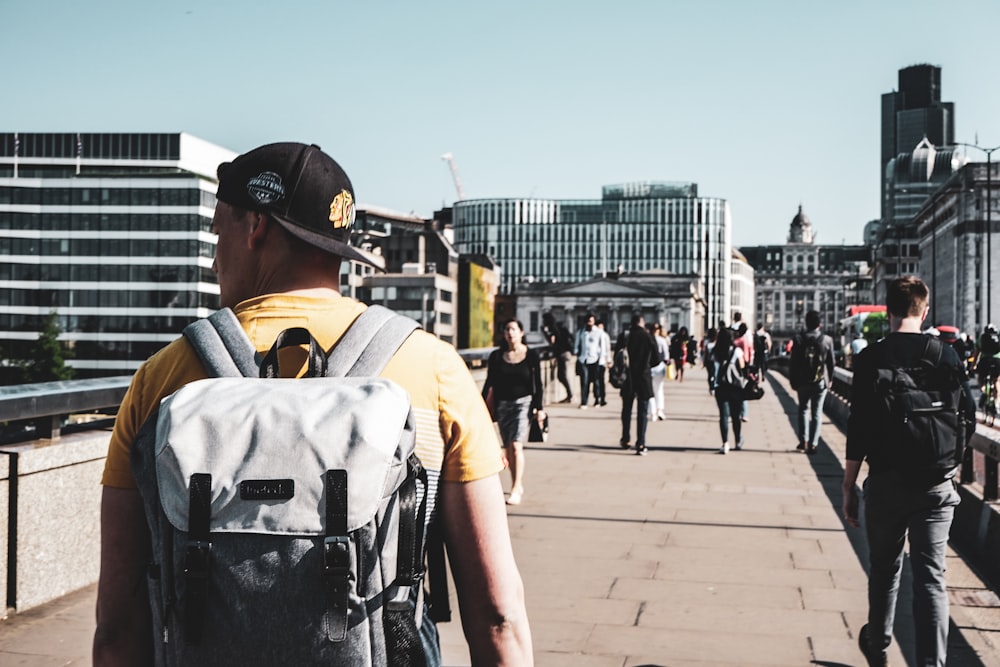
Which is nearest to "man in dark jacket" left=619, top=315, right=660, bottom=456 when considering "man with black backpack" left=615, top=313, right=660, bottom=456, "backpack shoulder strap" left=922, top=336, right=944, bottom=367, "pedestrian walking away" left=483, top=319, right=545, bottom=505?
"man with black backpack" left=615, top=313, right=660, bottom=456

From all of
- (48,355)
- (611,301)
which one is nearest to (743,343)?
(48,355)

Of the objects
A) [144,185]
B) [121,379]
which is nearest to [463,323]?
[144,185]

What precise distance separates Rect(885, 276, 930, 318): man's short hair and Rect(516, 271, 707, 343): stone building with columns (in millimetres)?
135834

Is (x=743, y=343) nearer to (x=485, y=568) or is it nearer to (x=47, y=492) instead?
(x=47, y=492)

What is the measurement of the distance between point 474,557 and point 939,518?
10.5ft

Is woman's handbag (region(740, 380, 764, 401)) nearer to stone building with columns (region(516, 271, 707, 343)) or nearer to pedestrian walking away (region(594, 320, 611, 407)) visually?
pedestrian walking away (region(594, 320, 611, 407))

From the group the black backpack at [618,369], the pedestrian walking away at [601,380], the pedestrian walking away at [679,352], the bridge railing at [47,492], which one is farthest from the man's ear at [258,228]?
the pedestrian walking away at [679,352]

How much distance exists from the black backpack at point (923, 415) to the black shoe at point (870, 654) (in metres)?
0.81

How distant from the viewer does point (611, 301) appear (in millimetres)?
145000

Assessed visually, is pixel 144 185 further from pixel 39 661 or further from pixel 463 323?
pixel 39 661

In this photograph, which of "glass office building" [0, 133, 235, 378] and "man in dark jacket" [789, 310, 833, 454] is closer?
"man in dark jacket" [789, 310, 833, 454]

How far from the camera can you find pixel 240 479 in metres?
1.70

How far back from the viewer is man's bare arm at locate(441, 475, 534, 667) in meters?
1.93

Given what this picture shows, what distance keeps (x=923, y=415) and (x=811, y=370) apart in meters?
9.27
